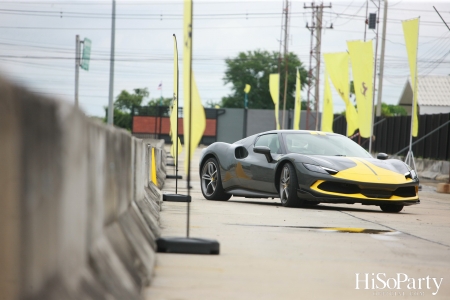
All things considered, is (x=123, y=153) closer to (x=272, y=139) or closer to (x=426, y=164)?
(x=272, y=139)

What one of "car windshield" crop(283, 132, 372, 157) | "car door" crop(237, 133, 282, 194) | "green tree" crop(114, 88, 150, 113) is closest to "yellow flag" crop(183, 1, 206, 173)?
"car door" crop(237, 133, 282, 194)

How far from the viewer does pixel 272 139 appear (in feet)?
39.1

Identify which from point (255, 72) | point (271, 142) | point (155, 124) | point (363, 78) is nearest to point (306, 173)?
point (271, 142)

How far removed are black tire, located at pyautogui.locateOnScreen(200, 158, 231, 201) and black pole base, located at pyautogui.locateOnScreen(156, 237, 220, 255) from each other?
263 inches

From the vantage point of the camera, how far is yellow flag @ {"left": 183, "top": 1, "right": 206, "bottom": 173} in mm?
5957

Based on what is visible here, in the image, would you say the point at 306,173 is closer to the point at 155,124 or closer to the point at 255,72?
the point at 155,124

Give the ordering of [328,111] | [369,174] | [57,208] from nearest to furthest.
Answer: [57,208] → [369,174] → [328,111]

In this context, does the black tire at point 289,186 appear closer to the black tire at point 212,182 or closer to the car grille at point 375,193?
the car grille at point 375,193

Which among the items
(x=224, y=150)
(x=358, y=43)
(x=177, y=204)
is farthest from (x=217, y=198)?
(x=358, y=43)

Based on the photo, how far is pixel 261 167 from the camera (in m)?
11.7

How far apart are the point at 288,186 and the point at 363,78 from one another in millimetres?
14911

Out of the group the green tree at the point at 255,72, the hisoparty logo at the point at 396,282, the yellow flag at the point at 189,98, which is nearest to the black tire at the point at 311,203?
the yellow flag at the point at 189,98

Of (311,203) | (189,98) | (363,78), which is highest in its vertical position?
(363,78)

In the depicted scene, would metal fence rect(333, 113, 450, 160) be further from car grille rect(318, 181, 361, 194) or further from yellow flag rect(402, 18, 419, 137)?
car grille rect(318, 181, 361, 194)
